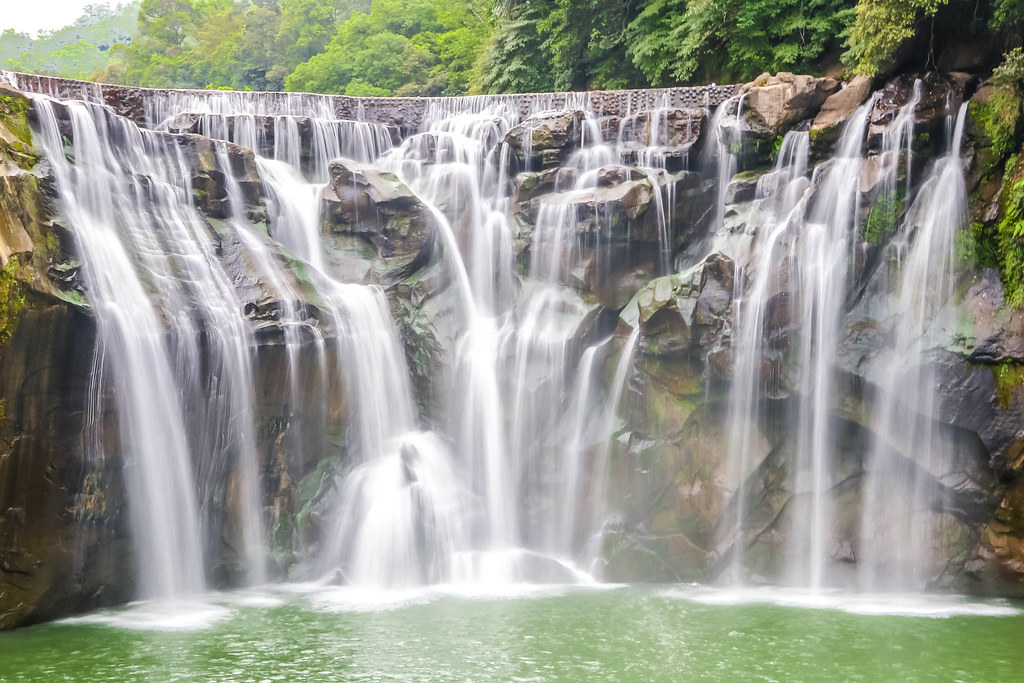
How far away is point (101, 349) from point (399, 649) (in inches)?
243

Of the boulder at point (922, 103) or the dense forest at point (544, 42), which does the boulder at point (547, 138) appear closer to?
the dense forest at point (544, 42)

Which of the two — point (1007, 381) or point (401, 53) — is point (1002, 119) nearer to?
point (1007, 381)

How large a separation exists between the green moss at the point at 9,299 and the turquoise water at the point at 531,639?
397 centimetres

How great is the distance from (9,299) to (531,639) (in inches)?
318

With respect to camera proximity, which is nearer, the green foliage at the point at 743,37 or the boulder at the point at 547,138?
the boulder at the point at 547,138

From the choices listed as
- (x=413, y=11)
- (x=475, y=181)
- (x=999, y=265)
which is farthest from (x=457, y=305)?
(x=413, y=11)

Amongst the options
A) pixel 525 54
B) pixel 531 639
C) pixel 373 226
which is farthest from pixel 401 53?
pixel 531 639

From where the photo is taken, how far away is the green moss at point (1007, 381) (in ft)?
41.2

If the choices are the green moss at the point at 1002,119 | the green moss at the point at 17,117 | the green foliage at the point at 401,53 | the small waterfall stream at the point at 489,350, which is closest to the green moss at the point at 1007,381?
the small waterfall stream at the point at 489,350

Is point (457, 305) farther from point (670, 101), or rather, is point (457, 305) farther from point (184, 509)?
point (670, 101)

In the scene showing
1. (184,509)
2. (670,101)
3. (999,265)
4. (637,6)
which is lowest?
(184,509)

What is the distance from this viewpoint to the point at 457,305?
17047 mm

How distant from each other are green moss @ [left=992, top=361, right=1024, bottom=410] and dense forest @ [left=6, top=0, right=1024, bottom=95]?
6.29m

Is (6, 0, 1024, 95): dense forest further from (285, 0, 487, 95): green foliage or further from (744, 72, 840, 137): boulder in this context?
(744, 72, 840, 137): boulder
